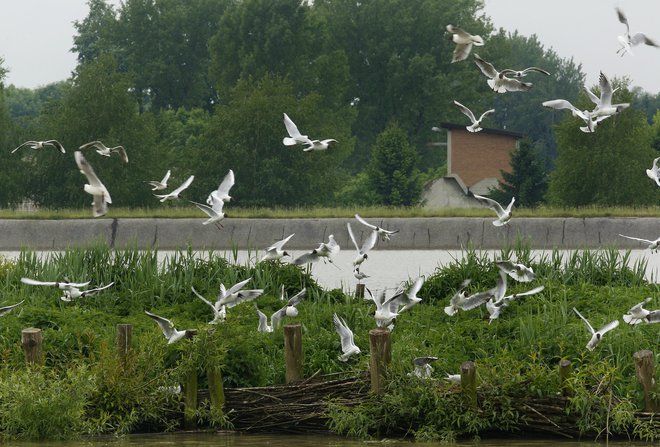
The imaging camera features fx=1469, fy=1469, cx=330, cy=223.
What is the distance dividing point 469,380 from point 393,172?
5049 cm

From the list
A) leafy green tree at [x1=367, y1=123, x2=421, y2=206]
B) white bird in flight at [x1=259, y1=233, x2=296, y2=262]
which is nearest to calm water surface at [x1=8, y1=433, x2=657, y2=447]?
white bird in flight at [x1=259, y1=233, x2=296, y2=262]

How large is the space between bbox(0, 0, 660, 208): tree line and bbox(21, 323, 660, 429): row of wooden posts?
33365 mm

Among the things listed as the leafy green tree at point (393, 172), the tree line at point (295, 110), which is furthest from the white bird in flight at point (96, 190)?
the leafy green tree at point (393, 172)

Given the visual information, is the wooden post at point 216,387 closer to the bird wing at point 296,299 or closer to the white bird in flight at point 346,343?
the white bird in flight at point 346,343

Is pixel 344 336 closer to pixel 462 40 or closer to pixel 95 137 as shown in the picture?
pixel 462 40

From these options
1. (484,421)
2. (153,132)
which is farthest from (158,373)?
(153,132)

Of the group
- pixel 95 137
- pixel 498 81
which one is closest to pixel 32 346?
pixel 498 81

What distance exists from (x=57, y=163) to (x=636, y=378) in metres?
38.4

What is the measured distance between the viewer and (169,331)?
1397cm

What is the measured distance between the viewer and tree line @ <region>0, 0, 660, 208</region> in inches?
1908

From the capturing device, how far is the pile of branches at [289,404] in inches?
529

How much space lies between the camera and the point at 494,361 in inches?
540

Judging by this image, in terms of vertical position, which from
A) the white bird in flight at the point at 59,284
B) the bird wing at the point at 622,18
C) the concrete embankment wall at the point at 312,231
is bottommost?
the concrete embankment wall at the point at 312,231

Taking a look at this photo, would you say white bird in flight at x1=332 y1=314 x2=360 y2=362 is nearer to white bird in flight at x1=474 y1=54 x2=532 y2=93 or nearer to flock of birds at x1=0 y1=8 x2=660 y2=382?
flock of birds at x1=0 y1=8 x2=660 y2=382
